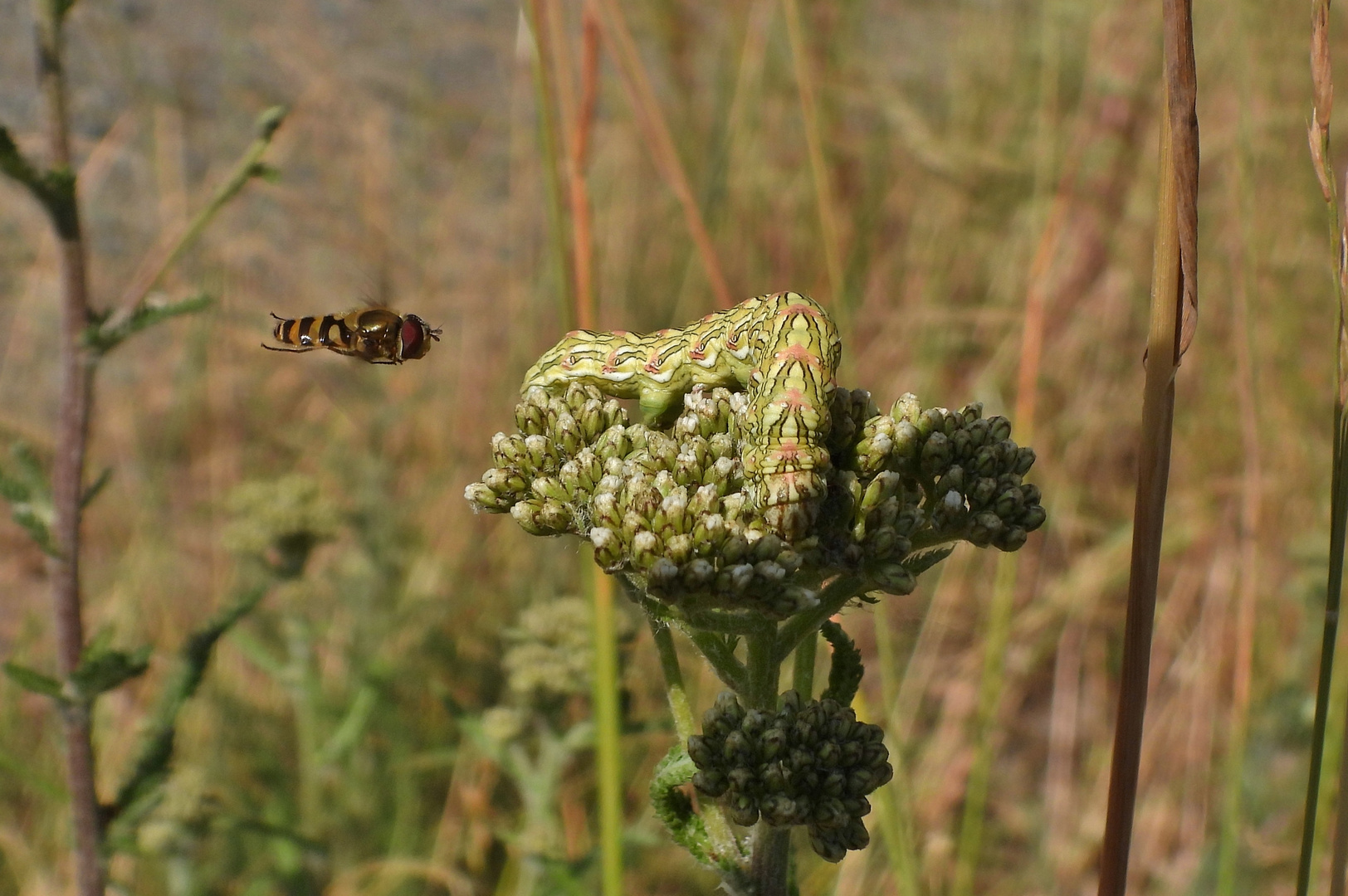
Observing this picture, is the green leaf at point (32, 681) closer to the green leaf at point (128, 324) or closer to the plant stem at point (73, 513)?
the plant stem at point (73, 513)

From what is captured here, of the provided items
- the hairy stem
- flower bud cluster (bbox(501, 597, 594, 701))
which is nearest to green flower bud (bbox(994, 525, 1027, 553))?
the hairy stem

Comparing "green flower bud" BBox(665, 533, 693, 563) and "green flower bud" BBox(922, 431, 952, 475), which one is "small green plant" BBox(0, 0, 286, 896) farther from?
"green flower bud" BBox(922, 431, 952, 475)

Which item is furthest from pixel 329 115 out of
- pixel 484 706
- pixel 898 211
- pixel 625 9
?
pixel 484 706

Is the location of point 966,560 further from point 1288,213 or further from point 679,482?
point 679,482

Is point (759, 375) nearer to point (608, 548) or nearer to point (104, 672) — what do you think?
point (608, 548)

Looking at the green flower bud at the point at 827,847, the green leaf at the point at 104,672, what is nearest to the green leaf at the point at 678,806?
the green flower bud at the point at 827,847

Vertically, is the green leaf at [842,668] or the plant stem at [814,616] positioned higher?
the plant stem at [814,616]

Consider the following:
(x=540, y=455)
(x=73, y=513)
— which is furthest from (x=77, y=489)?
(x=540, y=455)
